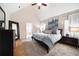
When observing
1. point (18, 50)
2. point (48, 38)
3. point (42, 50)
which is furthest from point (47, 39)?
point (18, 50)

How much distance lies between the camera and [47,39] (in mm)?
2156

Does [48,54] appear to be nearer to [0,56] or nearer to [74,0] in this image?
[0,56]

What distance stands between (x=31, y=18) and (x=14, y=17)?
0.34m

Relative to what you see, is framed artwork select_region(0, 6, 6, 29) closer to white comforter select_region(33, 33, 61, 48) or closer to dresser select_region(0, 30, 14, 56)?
dresser select_region(0, 30, 14, 56)

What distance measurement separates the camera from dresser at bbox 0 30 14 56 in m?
1.96

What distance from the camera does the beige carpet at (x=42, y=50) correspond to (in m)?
2.07

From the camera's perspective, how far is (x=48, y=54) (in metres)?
2.14

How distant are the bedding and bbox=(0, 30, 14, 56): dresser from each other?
1.60 feet

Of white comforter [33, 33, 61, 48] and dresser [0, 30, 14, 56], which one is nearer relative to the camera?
dresser [0, 30, 14, 56]

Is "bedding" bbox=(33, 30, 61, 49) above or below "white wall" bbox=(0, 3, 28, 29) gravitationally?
below

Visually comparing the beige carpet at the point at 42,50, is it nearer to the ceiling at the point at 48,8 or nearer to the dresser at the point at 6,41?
the dresser at the point at 6,41

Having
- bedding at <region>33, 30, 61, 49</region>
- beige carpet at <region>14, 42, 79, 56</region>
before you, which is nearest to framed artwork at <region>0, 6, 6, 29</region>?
beige carpet at <region>14, 42, 79, 56</region>

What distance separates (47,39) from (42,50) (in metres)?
0.25

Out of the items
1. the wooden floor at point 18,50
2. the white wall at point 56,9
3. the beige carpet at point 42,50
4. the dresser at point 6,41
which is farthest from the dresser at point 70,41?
the dresser at point 6,41
